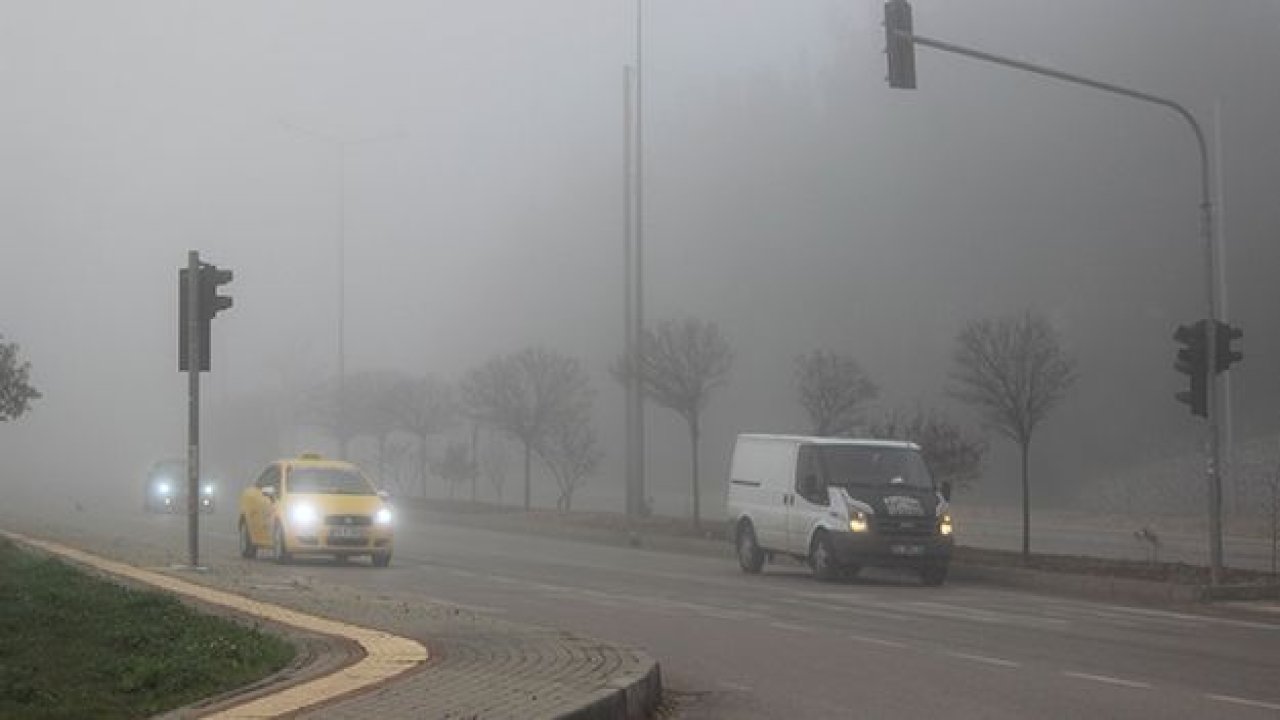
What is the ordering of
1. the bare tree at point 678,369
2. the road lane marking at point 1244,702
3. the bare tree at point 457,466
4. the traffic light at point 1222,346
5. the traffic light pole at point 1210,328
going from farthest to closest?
the bare tree at point 457,466 < the bare tree at point 678,369 < the traffic light at point 1222,346 < the traffic light pole at point 1210,328 < the road lane marking at point 1244,702

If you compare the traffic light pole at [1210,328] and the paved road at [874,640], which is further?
the traffic light pole at [1210,328]

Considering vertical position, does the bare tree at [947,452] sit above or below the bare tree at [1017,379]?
below

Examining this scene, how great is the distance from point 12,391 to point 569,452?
2238cm

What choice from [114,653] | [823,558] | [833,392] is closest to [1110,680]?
[114,653]

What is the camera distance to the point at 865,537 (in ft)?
74.6

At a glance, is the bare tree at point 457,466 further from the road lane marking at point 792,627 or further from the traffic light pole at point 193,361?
the road lane marking at point 792,627

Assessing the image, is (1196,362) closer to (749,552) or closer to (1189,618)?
(1189,618)

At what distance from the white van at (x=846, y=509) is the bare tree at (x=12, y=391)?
14936 mm

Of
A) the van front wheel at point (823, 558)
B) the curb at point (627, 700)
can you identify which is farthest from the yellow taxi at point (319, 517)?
the curb at point (627, 700)

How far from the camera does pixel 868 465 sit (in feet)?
78.0

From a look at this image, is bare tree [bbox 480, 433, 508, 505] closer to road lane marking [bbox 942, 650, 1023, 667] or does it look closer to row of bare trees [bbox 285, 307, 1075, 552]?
row of bare trees [bbox 285, 307, 1075, 552]

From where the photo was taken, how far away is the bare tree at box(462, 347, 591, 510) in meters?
48.1

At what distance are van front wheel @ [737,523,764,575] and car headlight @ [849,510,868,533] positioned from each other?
2.73 meters

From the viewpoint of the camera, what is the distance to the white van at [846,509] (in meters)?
22.8
